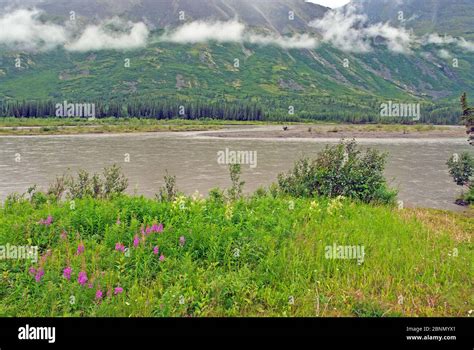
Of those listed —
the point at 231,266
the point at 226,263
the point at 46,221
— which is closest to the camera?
the point at 231,266

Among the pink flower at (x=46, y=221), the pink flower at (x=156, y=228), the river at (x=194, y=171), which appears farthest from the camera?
the river at (x=194, y=171)

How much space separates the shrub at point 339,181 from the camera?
16109 millimetres

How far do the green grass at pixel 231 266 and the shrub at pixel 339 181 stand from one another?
4.82 m

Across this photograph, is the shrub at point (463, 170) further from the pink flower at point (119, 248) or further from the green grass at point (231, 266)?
the pink flower at point (119, 248)

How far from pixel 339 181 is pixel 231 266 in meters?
9.42

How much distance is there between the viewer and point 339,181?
1631 centimetres

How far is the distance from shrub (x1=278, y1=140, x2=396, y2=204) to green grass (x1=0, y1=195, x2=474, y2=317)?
4.82m

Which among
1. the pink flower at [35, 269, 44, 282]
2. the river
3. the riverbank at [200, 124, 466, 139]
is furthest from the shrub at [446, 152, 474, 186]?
the riverbank at [200, 124, 466, 139]

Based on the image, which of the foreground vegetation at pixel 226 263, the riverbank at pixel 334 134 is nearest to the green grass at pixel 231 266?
the foreground vegetation at pixel 226 263

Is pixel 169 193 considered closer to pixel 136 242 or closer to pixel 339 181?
pixel 339 181

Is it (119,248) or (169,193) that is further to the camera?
(169,193)

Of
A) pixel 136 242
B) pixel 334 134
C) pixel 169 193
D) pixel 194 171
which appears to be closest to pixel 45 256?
pixel 136 242
